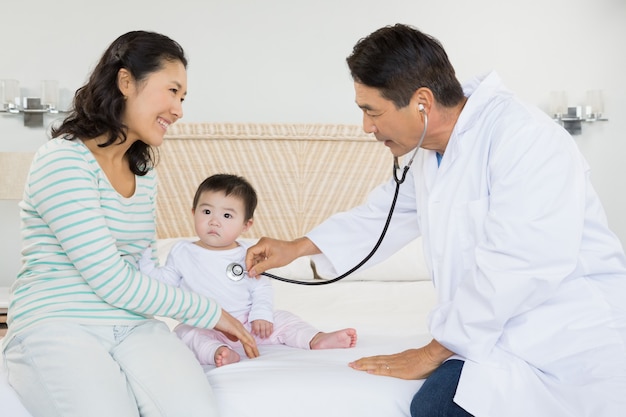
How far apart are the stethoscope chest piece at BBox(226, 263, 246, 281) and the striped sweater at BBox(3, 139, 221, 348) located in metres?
0.25

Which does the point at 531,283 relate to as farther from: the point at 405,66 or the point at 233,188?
the point at 233,188

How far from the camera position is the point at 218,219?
1977mm

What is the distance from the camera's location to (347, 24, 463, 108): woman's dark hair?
1.69 m

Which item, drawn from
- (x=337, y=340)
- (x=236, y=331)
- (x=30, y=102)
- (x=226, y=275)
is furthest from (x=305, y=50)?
(x=236, y=331)

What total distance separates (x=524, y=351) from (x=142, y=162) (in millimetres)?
968

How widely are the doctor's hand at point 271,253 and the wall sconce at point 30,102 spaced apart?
6.38 feet

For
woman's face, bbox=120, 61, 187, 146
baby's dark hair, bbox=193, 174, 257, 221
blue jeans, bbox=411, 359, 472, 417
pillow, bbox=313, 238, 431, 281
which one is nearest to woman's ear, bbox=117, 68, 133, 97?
woman's face, bbox=120, 61, 187, 146

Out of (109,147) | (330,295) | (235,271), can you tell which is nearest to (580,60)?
(330,295)

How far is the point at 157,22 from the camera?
3615mm

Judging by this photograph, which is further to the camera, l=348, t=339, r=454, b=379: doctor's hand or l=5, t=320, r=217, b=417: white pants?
l=348, t=339, r=454, b=379: doctor's hand

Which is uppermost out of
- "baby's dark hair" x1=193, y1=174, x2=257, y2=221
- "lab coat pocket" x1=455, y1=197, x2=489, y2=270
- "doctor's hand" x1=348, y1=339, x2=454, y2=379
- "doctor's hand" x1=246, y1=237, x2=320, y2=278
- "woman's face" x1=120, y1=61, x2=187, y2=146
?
"woman's face" x1=120, y1=61, x2=187, y2=146

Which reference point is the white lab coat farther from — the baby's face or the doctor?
the baby's face

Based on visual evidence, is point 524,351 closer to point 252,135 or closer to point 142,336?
point 142,336

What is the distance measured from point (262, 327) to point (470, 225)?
59cm
